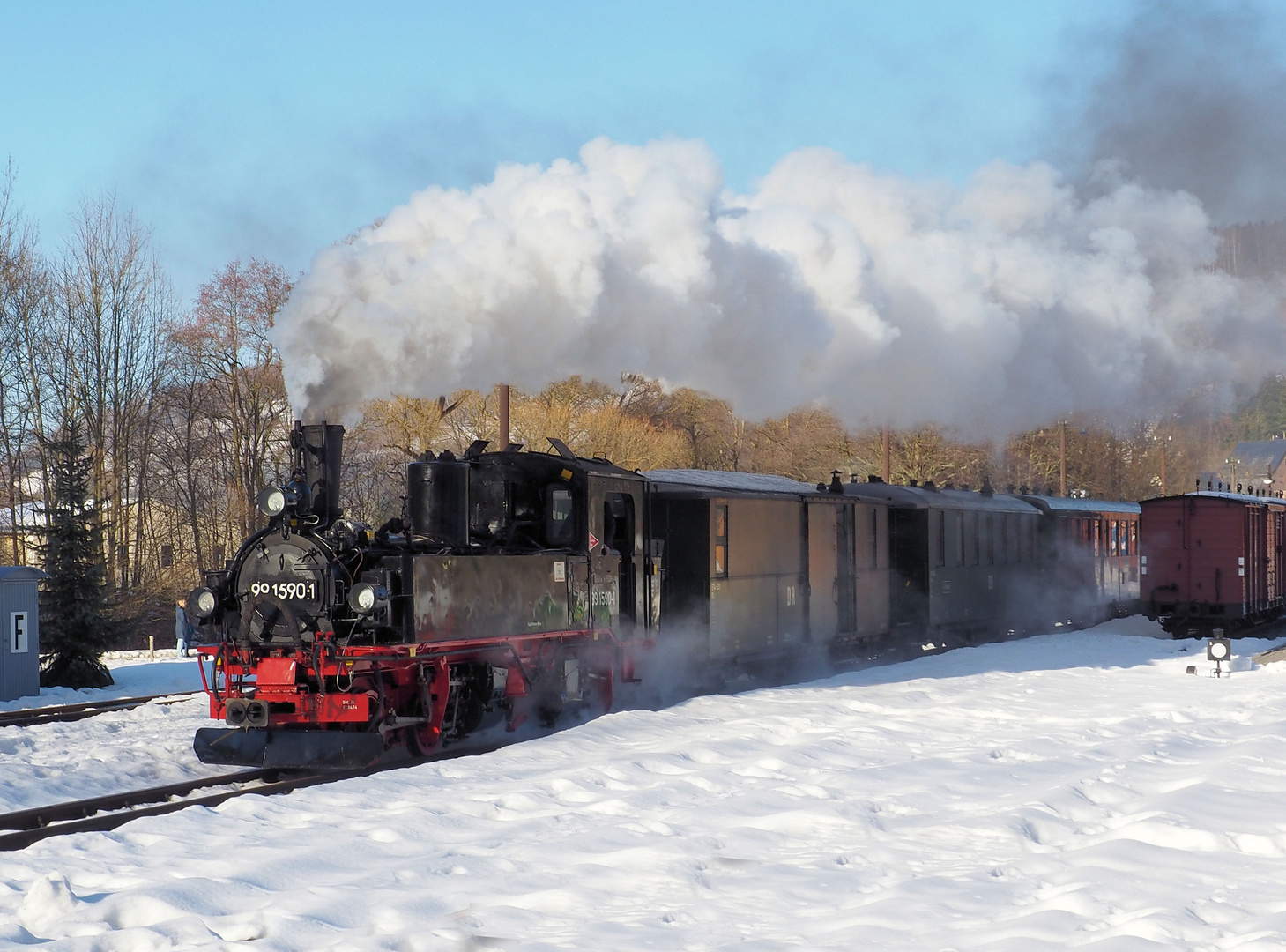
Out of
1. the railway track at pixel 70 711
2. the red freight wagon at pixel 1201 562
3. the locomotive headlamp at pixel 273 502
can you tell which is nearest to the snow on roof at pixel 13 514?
the railway track at pixel 70 711

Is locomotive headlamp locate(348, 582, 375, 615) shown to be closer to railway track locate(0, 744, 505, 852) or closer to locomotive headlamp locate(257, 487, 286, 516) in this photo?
locomotive headlamp locate(257, 487, 286, 516)

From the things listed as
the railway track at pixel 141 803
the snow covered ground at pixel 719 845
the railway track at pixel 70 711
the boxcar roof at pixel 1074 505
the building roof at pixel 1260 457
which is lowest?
the railway track at pixel 70 711

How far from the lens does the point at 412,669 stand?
35.9 feet

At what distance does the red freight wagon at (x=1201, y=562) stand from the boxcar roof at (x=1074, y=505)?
0.66 m

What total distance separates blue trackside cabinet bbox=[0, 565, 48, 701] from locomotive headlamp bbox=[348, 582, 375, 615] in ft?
32.1

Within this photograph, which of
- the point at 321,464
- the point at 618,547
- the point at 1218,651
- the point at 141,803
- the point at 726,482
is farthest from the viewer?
the point at 1218,651

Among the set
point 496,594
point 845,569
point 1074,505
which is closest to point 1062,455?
point 1074,505

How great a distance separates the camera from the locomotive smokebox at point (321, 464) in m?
10.3

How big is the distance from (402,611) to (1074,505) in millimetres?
19567

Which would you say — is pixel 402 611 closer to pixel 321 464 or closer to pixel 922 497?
pixel 321 464

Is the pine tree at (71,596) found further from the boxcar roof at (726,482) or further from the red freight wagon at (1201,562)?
the red freight wagon at (1201,562)

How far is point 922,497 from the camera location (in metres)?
19.7


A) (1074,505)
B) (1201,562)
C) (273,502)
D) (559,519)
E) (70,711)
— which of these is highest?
(1074,505)

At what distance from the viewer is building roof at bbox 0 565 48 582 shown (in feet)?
57.6
